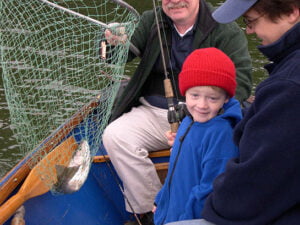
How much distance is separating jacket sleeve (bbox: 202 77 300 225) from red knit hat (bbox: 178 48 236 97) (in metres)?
0.54

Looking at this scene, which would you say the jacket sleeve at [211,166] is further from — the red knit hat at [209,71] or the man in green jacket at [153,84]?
the man in green jacket at [153,84]

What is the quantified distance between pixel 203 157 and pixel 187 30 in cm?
136

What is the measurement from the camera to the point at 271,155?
5.34ft

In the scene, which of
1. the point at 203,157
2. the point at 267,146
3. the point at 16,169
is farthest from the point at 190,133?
the point at 16,169

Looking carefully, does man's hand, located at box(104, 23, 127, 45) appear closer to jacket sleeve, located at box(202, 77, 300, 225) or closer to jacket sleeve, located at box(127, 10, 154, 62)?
jacket sleeve, located at box(127, 10, 154, 62)

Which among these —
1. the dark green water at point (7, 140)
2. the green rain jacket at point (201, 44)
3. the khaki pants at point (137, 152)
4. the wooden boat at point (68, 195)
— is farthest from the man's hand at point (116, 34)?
the dark green water at point (7, 140)

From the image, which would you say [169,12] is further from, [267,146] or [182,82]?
[267,146]

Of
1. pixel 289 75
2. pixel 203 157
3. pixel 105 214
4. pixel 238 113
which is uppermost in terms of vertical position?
pixel 289 75

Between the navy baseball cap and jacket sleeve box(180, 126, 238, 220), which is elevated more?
the navy baseball cap

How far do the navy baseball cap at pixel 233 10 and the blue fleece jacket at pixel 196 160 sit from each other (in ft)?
2.00

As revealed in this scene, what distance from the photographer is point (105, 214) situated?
142 inches

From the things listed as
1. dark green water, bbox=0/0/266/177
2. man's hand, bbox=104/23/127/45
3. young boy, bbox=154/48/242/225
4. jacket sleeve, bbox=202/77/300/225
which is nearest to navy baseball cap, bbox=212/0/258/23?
jacket sleeve, bbox=202/77/300/225

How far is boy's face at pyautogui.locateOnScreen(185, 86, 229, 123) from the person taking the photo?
7.70ft

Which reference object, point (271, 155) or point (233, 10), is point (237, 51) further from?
point (271, 155)
